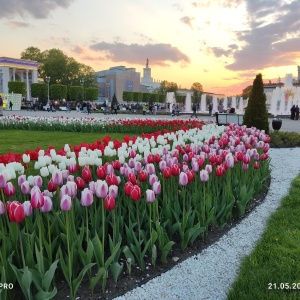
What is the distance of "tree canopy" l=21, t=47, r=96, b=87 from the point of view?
82000mm

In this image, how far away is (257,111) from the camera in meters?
12.6

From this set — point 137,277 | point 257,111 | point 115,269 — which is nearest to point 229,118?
point 257,111

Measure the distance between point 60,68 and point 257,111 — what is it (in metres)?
75.2

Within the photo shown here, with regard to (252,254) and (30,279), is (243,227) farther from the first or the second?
(30,279)

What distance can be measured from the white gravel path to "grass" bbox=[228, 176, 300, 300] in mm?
115

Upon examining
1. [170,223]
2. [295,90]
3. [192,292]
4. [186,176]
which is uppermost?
[295,90]

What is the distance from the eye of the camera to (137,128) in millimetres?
15586

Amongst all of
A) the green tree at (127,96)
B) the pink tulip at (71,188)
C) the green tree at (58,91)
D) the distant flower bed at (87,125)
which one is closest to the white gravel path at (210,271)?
the pink tulip at (71,188)

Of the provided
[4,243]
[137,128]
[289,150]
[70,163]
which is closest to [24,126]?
[137,128]

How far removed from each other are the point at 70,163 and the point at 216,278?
2024 millimetres

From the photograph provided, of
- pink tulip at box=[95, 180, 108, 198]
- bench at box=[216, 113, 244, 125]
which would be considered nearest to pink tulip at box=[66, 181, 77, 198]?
pink tulip at box=[95, 180, 108, 198]

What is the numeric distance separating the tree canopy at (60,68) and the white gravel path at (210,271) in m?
79.5

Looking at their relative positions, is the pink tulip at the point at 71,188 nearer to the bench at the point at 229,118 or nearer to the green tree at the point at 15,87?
the bench at the point at 229,118

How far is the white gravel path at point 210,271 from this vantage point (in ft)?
9.36
